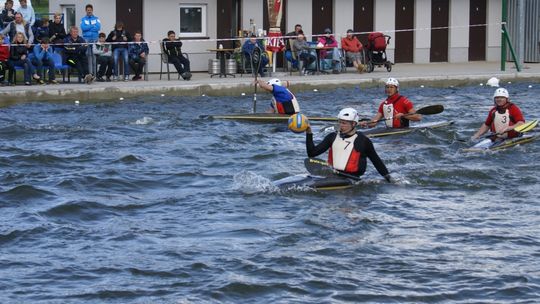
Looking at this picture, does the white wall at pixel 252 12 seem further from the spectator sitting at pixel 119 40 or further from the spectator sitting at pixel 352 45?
the spectator sitting at pixel 119 40

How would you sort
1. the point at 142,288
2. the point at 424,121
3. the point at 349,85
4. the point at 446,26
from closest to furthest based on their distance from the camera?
1. the point at 142,288
2. the point at 424,121
3. the point at 349,85
4. the point at 446,26

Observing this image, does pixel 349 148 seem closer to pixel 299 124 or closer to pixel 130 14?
pixel 299 124

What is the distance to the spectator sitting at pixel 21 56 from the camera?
87.0ft

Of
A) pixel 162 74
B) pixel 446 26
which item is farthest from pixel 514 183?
pixel 446 26

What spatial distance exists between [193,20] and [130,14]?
2.05 m

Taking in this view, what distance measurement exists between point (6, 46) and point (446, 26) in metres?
16.6

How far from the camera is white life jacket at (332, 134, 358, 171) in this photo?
52.2ft

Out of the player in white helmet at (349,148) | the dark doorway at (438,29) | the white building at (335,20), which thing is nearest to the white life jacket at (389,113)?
the player in white helmet at (349,148)

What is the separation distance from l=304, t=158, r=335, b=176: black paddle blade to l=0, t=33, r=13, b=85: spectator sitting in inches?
495

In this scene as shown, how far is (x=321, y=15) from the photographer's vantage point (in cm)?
3500

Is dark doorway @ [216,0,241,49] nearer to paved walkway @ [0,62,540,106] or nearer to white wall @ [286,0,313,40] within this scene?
paved walkway @ [0,62,540,106]

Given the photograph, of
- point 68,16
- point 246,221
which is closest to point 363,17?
point 68,16

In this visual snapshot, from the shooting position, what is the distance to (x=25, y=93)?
1029 inches

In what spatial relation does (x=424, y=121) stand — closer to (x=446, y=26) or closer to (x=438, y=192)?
(x=438, y=192)
